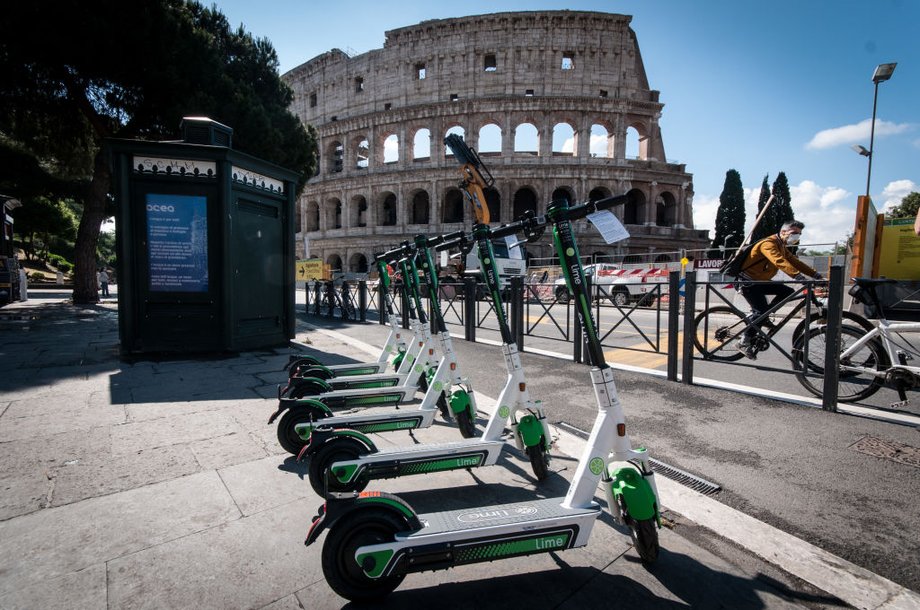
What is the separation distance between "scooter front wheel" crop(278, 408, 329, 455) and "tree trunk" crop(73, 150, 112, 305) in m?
18.3

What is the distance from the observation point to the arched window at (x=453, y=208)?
148ft

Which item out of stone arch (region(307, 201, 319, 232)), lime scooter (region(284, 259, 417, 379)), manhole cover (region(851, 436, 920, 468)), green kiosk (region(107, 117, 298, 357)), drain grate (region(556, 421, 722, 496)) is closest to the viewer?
drain grate (region(556, 421, 722, 496))

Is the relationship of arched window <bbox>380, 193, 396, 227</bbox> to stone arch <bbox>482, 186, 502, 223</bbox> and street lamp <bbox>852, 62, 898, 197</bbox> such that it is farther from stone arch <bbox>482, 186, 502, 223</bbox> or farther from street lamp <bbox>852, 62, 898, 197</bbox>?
street lamp <bbox>852, 62, 898, 197</bbox>

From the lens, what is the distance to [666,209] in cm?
4472

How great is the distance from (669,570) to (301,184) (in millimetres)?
21990

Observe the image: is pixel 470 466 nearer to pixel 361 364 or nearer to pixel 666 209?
pixel 361 364

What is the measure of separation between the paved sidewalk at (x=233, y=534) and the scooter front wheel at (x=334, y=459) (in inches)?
4.6

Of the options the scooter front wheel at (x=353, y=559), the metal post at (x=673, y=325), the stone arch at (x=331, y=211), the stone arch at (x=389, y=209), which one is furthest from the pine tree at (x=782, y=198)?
the scooter front wheel at (x=353, y=559)

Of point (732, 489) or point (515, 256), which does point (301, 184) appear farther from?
point (732, 489)

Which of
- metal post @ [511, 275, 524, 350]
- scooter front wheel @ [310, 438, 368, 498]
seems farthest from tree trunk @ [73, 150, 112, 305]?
scooter front wheel @ [310, 438, 368, 498]

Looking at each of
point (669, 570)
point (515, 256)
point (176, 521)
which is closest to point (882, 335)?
point (669, 570)

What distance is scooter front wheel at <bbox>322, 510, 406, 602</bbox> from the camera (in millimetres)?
1793

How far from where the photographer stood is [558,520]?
200 centimetres

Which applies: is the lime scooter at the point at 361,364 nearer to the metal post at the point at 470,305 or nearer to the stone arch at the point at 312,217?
the metal post at the point at 470,305
